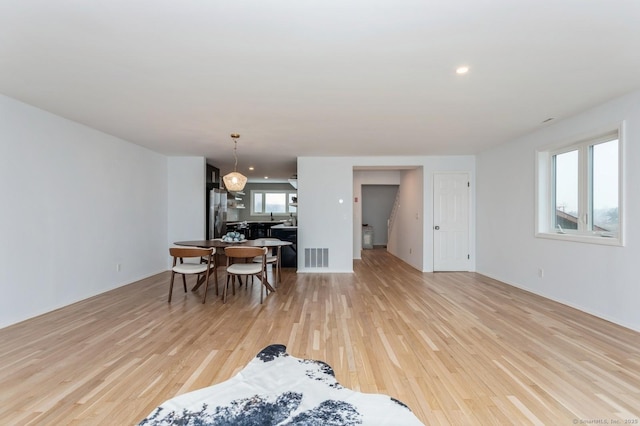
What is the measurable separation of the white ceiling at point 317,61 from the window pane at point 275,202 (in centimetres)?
754

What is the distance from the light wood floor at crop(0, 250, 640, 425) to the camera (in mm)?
1850

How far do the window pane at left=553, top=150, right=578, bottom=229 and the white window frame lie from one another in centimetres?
7

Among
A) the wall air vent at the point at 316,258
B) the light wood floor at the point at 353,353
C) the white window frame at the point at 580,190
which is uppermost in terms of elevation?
the white window frame at the point at 580,190

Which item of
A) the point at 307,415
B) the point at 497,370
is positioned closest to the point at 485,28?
the point at 497,370

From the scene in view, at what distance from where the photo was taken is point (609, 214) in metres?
3.46

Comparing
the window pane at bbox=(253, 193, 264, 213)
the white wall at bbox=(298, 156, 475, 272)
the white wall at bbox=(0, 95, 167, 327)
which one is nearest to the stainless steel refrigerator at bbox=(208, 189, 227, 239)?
the white wall at bbox=(0, 95, 167, 327)

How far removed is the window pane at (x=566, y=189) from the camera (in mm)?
3957

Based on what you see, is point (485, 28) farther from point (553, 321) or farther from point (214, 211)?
point (214, 211)

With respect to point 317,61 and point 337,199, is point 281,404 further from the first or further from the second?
point 337,199

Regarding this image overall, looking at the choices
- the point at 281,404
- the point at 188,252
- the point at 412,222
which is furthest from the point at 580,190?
the point at 188,252

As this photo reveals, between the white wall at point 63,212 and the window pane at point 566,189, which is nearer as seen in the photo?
the white wall at point 63,212

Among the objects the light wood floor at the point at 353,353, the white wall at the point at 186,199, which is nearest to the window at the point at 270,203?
the white wall at the point at 186,199

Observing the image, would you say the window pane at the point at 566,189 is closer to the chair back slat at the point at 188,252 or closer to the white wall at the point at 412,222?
the white wall at the point at 412,222

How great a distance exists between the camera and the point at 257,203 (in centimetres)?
1170
